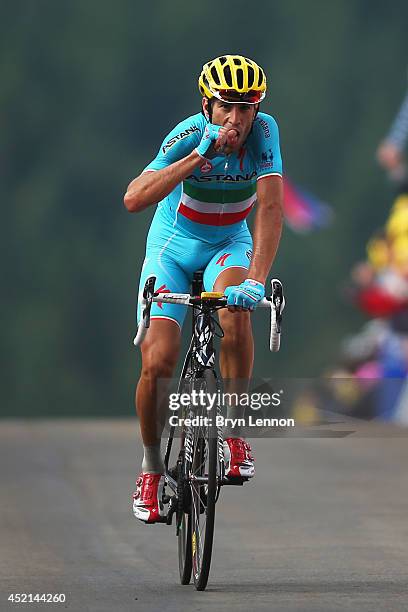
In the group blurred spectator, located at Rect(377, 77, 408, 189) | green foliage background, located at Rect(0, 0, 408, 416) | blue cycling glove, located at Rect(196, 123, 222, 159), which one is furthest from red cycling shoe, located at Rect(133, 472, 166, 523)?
blurred spectator, located at Rect(377, 77, 408, 189)

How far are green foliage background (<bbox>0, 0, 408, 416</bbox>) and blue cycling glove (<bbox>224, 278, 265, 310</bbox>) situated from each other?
1133cm

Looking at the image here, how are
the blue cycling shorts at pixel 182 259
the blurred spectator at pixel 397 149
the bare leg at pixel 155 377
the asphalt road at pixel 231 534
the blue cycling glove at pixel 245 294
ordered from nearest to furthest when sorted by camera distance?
the blue cycling glove at pixel 245 294 → the asphalt road at pixel 231 534 → the bare leg at pixel 155 377 → the blue cycling shorts at pixel 182 259 → the blurred spectator at pixel 397 149

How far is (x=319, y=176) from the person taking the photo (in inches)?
734

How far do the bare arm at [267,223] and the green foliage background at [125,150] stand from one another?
435 inches

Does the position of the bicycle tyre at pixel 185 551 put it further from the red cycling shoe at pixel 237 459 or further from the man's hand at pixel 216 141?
the man's hand at pixel 216 141

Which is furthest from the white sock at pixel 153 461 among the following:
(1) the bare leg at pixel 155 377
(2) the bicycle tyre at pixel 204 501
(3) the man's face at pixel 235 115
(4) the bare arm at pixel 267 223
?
(3) the man's face at pixel 235 115

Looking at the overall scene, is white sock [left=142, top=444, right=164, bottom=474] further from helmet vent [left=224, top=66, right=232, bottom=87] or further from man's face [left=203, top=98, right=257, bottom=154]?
helmet vent [left=224, top=66, right=232, bottom=87]

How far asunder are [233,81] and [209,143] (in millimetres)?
372

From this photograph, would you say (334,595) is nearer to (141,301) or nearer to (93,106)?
(141,301)

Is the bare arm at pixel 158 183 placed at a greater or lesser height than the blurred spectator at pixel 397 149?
lesser

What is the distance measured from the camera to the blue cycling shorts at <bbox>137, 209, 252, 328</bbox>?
7.17 m

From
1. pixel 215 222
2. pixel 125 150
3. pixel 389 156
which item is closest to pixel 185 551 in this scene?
pixel 215 222

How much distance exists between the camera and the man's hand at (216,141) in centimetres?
650

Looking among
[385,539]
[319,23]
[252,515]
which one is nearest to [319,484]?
[252,515]
